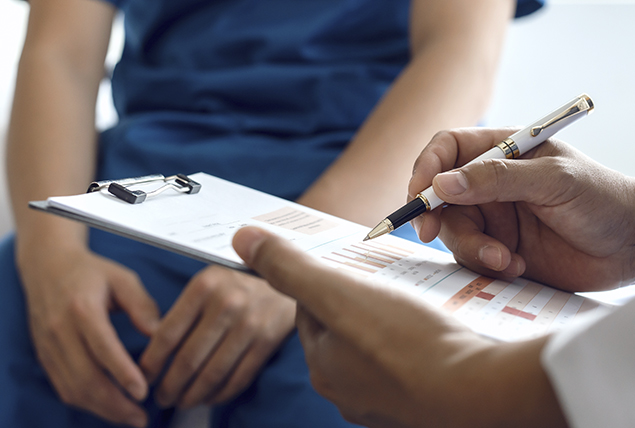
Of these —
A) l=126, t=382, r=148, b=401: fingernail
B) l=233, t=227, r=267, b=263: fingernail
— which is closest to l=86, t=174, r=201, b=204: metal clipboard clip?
l=233, t=227, r=267, b=263: fingernail

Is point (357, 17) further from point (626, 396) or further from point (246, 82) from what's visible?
point (626, 396)

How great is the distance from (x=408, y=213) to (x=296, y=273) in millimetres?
136

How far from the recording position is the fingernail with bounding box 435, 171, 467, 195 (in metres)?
0.34

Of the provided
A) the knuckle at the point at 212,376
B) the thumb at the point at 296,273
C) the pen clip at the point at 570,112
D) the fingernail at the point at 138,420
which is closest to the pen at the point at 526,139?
the pen clip at the point at 570,112

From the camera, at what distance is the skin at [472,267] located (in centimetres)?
21

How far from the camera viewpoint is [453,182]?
1.14 ft

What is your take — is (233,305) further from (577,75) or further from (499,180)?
(577,75)

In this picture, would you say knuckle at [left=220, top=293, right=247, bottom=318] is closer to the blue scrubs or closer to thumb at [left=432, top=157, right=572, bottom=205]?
the blue scrubs

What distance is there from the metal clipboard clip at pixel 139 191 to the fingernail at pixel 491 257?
0.23 metres

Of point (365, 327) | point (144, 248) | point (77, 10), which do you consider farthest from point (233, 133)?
point (365, 327)

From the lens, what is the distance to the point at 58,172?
0.57m

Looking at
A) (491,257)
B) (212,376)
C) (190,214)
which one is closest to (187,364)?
(212,376)

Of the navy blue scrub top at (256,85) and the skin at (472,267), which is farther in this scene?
the navy blue scrub top at (256,85)

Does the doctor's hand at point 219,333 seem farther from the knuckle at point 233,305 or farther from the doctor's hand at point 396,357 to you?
the doctor's hand at point 396,357
